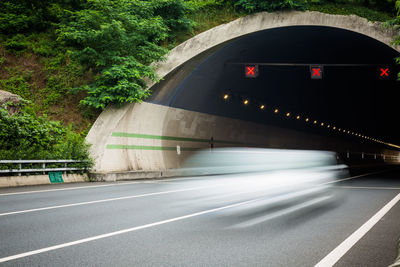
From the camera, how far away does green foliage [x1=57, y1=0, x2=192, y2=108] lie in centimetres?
1953

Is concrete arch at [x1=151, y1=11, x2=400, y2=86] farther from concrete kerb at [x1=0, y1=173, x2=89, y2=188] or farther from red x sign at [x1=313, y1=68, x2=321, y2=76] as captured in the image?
concrete kerb at [x1=0, y1=173, x2=89, y2=188]

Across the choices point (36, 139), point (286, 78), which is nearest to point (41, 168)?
point (36, 139)

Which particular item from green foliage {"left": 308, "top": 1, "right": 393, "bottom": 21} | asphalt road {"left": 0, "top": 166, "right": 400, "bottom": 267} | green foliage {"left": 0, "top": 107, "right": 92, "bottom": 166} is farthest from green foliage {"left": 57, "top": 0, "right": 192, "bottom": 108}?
asphalt road {"left": 0, "top": 166, "right": 400, "bottom": 267}

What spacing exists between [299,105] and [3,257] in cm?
3582

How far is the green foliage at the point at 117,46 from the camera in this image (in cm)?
1953

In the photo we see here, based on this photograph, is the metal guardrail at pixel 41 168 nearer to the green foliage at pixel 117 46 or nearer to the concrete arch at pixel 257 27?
the green foliage at pixel 117 46

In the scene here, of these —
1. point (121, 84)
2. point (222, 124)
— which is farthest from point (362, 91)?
point (121, 84)

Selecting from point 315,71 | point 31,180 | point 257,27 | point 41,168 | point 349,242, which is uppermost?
point 257,27

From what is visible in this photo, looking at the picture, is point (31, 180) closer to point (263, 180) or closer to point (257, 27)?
point (263, 180)

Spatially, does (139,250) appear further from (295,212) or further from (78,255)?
(295,212)

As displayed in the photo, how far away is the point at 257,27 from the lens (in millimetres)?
21500

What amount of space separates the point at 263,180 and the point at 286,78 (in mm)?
14915

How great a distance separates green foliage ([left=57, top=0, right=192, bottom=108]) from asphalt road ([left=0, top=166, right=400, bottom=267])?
1045 centimetres

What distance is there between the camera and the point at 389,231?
664 centimetres
